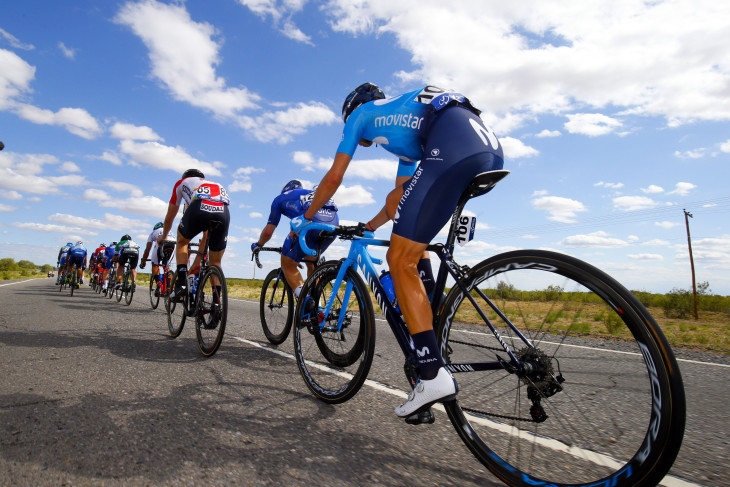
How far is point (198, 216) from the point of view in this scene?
5.25m

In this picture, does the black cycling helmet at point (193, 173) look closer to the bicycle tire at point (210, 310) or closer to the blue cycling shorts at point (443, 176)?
the bicycle tire at point (210, 310)

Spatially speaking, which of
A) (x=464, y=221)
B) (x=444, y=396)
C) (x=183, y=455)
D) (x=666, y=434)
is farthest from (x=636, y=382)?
(x=183, y=455)

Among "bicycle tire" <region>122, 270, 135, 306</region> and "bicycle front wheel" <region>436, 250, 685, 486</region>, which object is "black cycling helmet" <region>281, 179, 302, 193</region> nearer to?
"bicycle front wheel" <region>436, 250, 685, 486</region>

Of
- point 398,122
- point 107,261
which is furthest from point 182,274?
point 107,261

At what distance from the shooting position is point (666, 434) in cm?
141

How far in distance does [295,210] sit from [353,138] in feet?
10.2

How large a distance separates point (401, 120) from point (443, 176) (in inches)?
22.5

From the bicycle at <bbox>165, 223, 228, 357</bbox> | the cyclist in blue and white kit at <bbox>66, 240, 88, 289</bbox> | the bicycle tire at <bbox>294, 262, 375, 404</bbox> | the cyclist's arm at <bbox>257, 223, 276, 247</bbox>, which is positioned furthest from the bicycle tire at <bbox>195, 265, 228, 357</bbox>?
the cyclist in blue and white kit at <bbox>66, 240, 88, 289</bbox>

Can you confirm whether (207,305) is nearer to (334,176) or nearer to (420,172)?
(334,176)

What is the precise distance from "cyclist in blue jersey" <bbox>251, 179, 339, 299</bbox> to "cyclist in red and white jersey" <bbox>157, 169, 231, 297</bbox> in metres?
0.49

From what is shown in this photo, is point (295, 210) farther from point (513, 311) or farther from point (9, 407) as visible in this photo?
point (513, 311)

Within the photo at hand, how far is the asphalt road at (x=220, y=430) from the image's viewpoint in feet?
5.97

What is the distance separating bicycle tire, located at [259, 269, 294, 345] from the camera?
17.1ft

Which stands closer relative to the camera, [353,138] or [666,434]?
[666,434]
